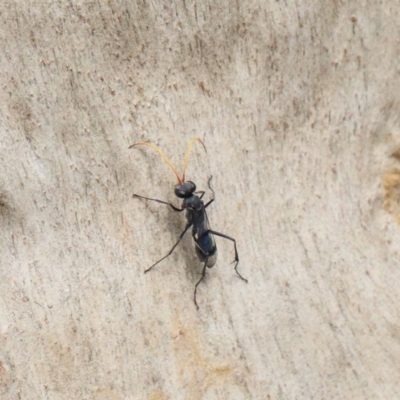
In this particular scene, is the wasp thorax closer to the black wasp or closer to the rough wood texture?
the black wasp

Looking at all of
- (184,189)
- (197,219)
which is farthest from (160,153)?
(197,219)

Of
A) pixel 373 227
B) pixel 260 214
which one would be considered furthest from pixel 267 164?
pixel 373 227

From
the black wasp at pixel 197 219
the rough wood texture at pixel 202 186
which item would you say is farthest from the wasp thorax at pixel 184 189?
the rough wood texture at pixel 202 186

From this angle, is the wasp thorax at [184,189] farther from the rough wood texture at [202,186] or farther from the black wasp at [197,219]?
the rough wood texture at [202,186]

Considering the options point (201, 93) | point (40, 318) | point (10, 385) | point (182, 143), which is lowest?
point (10, 385)

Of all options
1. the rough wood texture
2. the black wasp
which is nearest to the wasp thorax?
the black wasp

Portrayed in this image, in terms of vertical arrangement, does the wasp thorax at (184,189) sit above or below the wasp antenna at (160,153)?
below

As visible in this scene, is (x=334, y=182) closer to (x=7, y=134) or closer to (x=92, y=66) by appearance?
(x=92, y=66)
